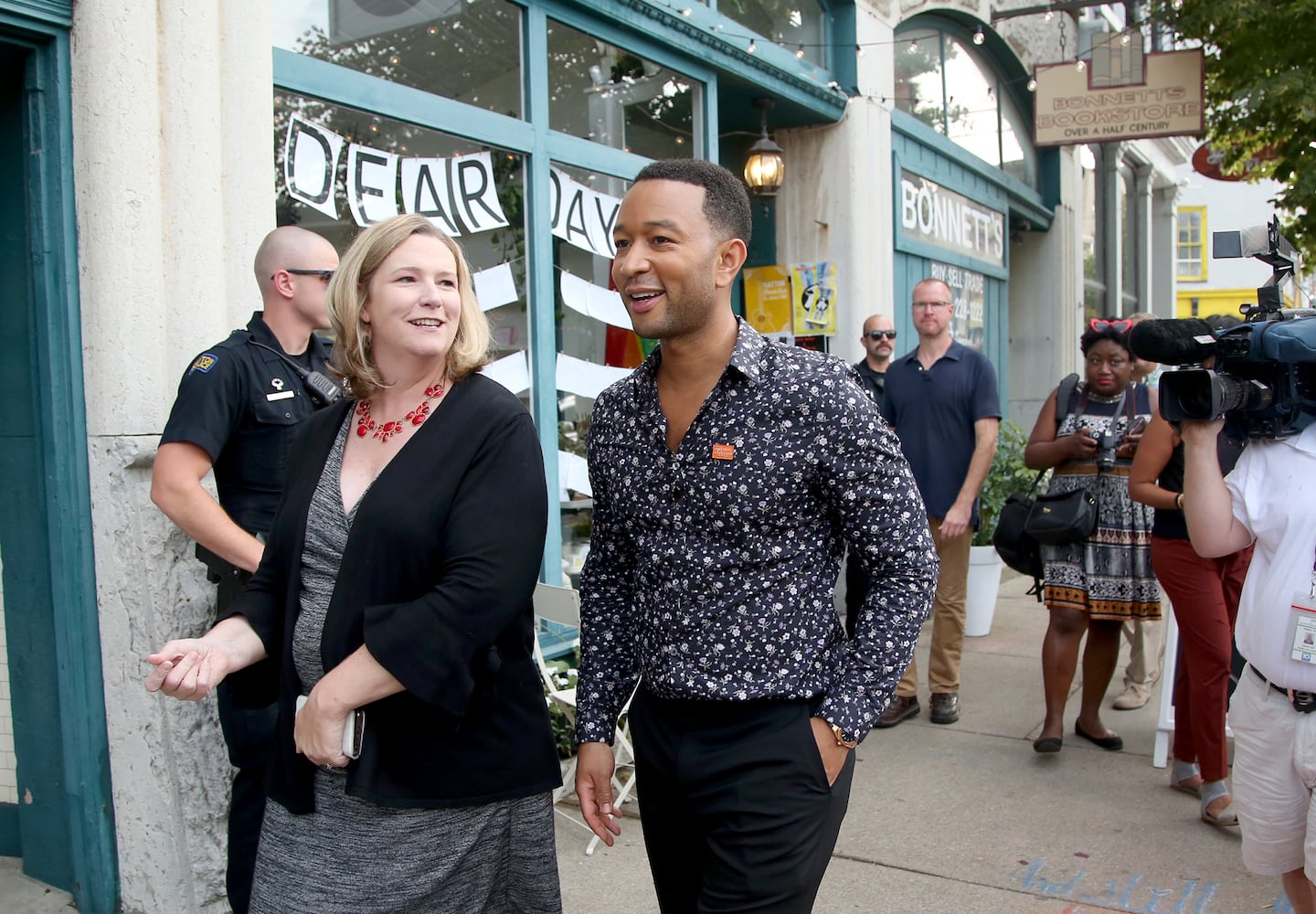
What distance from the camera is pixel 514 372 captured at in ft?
17.0

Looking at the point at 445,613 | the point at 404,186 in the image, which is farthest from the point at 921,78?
the point at 445,613

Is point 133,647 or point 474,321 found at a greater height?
point 474,321

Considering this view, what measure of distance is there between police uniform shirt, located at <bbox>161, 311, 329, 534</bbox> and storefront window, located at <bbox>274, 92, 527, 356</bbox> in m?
1.32

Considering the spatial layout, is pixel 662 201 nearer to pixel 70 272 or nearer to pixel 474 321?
pixel 474 321

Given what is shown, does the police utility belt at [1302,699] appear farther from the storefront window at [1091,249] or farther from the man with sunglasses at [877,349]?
the storefront window at [1091,249]

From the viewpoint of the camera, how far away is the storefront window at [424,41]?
4.38 metres

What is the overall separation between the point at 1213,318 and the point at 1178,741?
7.44ft

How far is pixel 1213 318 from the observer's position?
2.78 meters

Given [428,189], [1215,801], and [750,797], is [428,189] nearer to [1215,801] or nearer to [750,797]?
[750,797]

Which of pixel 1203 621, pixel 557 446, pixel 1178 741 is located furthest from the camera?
pixel 557 446

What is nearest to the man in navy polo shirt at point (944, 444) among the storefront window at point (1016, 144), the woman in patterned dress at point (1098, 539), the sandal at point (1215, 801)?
the woman in patterned dress at point (1098, 539)

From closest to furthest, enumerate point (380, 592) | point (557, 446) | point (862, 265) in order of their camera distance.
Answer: point (380, 592), point (557, 446), point (862, 265)

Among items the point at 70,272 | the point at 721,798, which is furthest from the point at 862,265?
the point at 721,798

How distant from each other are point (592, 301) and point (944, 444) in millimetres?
1936
